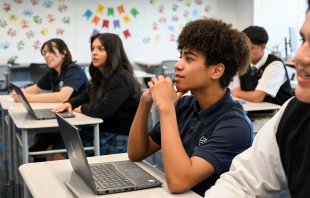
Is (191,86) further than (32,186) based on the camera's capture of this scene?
Yes

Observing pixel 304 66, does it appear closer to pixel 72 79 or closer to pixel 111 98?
pixel 111 98

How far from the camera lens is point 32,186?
1.56m

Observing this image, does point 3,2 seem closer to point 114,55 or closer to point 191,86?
point 114,55

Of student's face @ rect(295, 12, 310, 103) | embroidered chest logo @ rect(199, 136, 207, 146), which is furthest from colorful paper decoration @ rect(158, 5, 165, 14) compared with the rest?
student's face @ rect(295, 12, 310, 103)

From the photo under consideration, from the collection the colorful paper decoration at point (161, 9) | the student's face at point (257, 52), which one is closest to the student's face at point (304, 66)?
the student's face at point (257, 52)

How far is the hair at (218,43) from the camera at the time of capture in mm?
1684

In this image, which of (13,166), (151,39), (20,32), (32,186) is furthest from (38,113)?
(151,39)

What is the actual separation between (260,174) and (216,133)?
445 mm

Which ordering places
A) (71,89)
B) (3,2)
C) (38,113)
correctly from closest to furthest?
(38,113) < (71,89) < (3,2)

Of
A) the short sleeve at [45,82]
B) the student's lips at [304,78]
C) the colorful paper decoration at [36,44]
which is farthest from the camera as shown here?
the colorful paper decoration at [36,44]

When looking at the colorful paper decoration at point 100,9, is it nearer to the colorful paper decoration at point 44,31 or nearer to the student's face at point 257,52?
the colorful paper decoration at point 44,31

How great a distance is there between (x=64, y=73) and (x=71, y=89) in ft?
0.76

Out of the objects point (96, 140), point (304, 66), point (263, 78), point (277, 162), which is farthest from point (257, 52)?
point (304, 66)

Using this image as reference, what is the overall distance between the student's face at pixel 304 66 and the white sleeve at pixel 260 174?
26 centimetres
